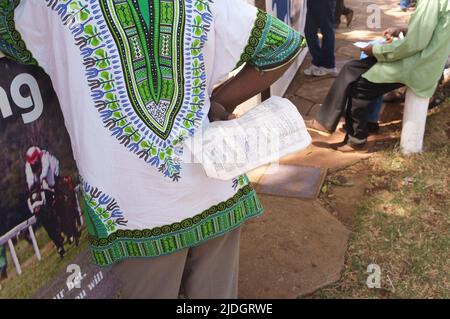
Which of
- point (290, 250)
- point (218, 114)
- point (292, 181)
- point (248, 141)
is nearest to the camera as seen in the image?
point (248, 141)

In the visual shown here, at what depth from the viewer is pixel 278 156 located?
1.34 m

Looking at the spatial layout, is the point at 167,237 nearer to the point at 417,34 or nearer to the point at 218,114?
the point at 218,114

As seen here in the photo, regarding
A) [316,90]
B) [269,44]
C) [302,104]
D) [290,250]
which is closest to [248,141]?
[269,44]

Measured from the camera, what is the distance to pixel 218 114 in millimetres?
1414

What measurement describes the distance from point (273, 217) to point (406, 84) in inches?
56.2

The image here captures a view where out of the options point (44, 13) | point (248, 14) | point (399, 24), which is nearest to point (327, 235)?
point (248, 14)

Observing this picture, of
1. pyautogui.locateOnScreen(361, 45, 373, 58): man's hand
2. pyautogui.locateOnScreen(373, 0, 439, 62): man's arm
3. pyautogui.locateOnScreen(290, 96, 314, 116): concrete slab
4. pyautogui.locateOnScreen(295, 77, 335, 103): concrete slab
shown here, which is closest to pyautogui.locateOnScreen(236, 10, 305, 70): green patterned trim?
pyautogui.locateOnScreen(373, 0, 439, 62): man's arm

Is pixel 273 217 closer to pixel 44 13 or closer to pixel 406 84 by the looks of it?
pixel 406 84

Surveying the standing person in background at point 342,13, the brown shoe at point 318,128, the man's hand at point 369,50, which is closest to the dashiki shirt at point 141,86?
the man's hand at point 369,50

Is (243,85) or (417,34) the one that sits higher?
(243,85)

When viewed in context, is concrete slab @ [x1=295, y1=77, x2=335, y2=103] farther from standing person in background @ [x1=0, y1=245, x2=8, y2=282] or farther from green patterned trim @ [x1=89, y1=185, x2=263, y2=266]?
standing person in background @ [x1=0, y1=245, x2=8, y2=282]

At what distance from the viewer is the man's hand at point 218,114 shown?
4.64 ft

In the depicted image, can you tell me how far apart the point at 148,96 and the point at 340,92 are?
8.98ft

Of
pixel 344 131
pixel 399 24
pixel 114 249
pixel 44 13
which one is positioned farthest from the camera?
pixel 399 24
